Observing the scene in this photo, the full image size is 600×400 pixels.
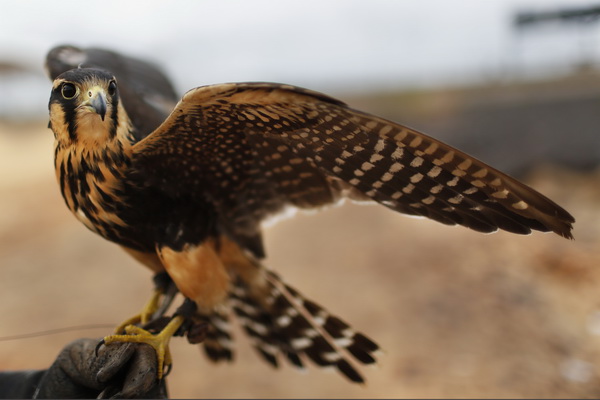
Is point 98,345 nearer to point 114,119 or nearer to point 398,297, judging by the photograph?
point 114,119

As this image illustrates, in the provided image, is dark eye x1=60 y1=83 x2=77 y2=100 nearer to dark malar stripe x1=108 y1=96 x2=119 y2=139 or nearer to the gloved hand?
dark malar stripe x1=108 y1=96 x2=119 y2=139

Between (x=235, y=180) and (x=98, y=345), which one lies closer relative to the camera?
(x=98, y=345)

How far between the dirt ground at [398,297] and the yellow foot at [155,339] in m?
2.08

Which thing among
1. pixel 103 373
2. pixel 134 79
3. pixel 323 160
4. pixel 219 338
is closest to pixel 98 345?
pixel 103 373

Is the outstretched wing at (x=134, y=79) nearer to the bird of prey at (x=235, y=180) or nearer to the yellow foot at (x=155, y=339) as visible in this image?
the bird of prey at (x=235, y=180)

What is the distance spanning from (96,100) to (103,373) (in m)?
0.95

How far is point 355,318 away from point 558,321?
2078 mm

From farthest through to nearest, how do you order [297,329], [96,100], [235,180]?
1. [297,329]
2. [235,180]
3. [96,100]

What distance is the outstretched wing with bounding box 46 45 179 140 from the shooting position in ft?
7.25

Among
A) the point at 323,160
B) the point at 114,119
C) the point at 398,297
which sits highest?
the point at 323,160

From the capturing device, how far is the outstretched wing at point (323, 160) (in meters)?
1.70

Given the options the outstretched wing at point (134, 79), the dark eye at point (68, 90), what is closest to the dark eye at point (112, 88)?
the dark eye at point (68, 90)

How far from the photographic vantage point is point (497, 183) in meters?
1.73

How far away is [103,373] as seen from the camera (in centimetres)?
192
